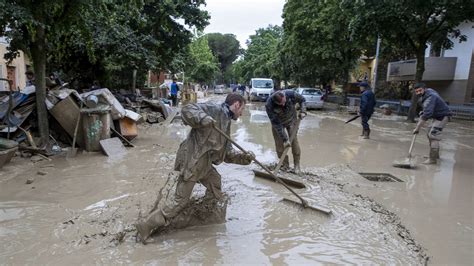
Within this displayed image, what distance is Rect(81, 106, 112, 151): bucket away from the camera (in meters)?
8.32

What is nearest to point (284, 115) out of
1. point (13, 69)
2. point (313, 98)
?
point (313, 98)

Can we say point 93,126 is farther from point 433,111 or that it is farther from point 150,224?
point 433,111

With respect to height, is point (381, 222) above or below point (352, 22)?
below

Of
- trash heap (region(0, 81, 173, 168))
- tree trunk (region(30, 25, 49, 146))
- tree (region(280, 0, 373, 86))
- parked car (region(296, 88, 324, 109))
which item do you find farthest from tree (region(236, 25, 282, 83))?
tree trunk (region(30, 25, 49, 146))

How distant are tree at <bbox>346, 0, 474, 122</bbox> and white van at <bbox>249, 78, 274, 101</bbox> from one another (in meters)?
15.1

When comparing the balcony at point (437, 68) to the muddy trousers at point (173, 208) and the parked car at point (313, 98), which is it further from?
the muddy trousers at point (173, 208)

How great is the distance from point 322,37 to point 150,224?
20081 millimetres

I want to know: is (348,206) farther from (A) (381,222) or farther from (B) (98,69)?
(B) (98,69)

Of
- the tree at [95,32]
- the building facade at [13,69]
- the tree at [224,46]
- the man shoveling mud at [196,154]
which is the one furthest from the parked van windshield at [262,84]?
the tree at [224,46]

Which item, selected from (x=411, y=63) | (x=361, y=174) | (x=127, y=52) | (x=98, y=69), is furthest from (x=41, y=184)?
(x=411, y=63)

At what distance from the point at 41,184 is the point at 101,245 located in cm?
276

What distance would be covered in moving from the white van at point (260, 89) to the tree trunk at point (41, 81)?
23.1m

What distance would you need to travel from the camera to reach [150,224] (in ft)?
12.4

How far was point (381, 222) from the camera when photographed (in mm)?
4570
